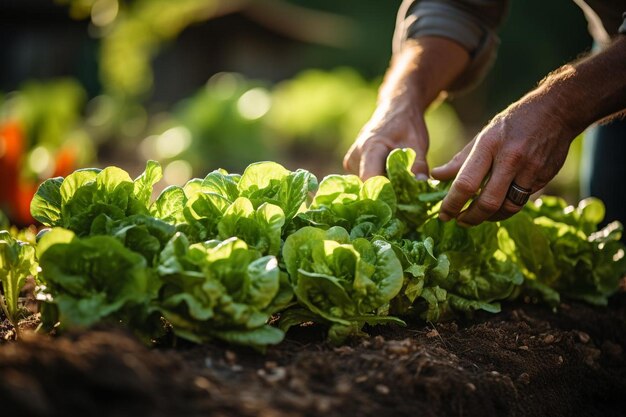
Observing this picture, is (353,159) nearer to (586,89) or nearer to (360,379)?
(586,89)

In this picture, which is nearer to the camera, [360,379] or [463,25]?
[360,379]

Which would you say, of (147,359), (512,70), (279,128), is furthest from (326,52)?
(147,359)

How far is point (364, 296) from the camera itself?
201cm

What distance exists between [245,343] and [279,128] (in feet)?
24.1

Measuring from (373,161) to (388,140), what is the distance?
0.48 ft

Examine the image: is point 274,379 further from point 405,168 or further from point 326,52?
point 326,52

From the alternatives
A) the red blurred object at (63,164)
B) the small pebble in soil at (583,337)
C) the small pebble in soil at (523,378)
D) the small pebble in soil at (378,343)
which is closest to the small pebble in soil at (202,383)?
the small pebble in soil at (378,343)

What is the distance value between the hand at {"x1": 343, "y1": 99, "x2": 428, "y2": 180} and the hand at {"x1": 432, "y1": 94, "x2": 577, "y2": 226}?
366 mm

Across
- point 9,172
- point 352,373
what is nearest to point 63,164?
point 9,172

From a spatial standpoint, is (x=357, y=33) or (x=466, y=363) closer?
(x=466, y=363)

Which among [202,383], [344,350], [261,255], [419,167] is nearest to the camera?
[202,383]

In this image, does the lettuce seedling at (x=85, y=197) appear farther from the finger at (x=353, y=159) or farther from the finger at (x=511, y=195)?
the finger at (x=511, y=195)

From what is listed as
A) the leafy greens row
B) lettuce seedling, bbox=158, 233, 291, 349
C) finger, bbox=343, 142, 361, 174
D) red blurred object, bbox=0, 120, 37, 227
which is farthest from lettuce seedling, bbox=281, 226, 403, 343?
red blurred object, bbox=0, 120, 37, 227

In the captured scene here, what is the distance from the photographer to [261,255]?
2.05 m
